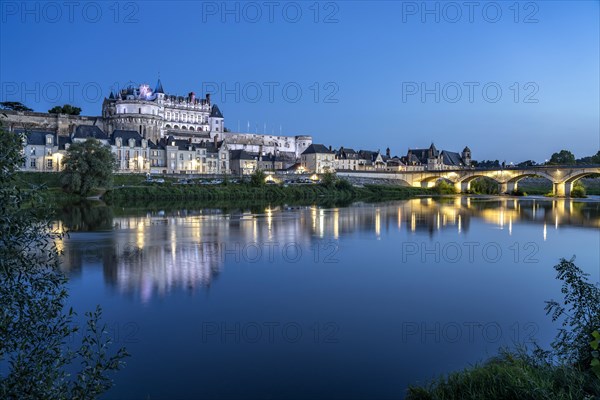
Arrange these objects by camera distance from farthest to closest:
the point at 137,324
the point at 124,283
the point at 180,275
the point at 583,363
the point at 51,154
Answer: the point at 51,154
the point at 180,275
the point at 124,283
the point at 137,324
the point at 583,363

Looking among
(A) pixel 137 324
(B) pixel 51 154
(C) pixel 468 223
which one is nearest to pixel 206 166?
(B) pixel 51 154

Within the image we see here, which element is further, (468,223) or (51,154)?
(51,154)

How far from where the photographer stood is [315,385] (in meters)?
6.46

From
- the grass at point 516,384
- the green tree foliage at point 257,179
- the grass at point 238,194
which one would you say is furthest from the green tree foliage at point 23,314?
the green tree foliage at point 257,179

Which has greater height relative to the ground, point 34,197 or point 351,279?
point 34,197

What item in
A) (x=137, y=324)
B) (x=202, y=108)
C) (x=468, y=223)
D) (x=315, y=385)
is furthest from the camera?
(x=202, y=108)

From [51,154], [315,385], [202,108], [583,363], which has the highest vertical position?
[202,108]

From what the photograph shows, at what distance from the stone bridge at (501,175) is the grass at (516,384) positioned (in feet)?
166

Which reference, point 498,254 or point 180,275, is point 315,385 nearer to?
Result: point 180,275

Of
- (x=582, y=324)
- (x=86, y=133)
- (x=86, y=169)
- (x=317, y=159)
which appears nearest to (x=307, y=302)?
(x=582, y=324)

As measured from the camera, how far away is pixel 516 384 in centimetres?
484

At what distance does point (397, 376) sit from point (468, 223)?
70.1 ft

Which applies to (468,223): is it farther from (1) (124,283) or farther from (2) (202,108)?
(2) (202,108)

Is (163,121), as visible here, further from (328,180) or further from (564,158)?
(564,158)
